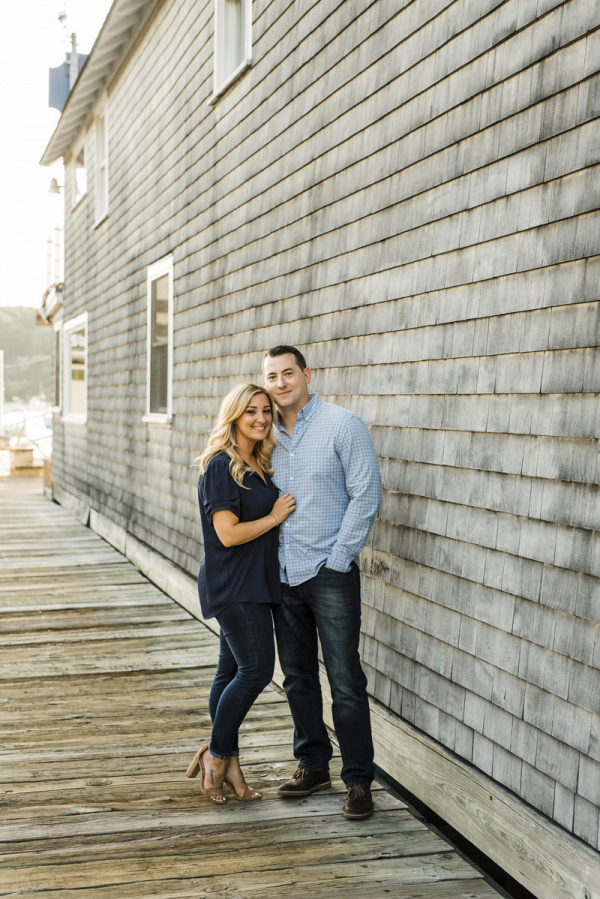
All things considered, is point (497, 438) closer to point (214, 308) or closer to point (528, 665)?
point (528, 665)

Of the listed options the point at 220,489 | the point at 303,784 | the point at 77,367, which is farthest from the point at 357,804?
the point at 77,367

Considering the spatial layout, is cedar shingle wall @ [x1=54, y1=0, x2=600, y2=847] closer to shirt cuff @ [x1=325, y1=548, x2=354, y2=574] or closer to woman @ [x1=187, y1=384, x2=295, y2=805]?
shirt cuff @ [x1=325, y1=548, x2=354, y2=574]

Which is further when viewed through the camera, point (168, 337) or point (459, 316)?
point (168, 337)

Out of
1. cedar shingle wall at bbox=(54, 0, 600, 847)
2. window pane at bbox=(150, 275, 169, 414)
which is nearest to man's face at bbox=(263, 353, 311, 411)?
cedar shingle wall at bbox=(54, 0, 600, 847)

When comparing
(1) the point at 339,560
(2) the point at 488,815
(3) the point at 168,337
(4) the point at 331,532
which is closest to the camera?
(2) the point at 488,815

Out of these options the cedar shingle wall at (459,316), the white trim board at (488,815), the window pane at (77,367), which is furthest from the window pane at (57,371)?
the white trim board at (488,815)

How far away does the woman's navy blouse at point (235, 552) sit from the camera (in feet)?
10.4

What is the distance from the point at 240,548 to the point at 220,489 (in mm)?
255

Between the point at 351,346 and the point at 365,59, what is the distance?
1349 millimetres

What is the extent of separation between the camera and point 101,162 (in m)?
11.2

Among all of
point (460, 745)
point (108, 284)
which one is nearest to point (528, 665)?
point (460, 745)

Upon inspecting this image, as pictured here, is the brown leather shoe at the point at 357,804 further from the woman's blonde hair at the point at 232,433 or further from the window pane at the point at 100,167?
the window pane at the point at 100,167

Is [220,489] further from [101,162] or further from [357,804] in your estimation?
[101,162]

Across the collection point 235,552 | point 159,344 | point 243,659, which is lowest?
point 243,659
